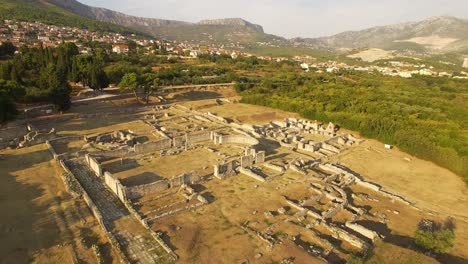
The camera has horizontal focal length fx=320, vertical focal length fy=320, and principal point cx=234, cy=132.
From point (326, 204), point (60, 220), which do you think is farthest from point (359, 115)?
point (60, 220)

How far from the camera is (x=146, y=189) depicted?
20.4 meters

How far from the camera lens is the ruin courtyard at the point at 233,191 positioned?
15758 millimetres

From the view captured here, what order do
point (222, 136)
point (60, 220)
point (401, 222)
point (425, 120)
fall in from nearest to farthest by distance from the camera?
point (60, 220) < point (401, 222) < point (222, 136) < point (425, 120)

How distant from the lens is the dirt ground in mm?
14773

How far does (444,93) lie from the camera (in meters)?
53.8

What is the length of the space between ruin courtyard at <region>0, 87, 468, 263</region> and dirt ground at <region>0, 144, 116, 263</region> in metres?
0.19

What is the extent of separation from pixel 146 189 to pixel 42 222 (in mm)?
5832

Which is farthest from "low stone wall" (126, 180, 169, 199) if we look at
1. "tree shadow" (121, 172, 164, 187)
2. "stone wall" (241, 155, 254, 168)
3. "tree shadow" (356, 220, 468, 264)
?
"tree shadow" (356, 220, 468, 264)

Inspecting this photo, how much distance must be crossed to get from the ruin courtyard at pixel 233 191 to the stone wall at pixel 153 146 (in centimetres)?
9

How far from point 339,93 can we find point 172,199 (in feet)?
125

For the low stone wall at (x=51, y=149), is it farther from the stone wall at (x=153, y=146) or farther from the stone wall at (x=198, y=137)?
the stone wall at (x=198, y=137)

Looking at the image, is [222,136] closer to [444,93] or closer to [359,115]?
[359,115]

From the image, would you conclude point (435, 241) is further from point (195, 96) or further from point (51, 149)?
point (195, 96)

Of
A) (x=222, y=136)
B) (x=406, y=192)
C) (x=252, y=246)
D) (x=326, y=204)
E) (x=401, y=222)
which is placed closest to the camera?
(x=252, y=246)
